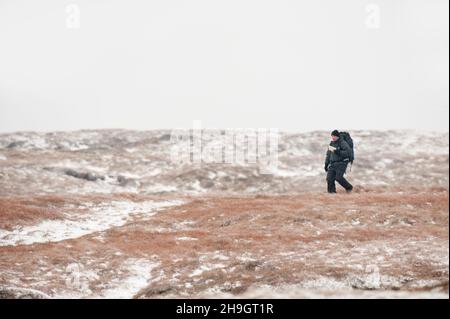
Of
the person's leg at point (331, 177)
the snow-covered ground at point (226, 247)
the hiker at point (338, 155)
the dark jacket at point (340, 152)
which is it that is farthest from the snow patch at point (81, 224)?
the dark jacket at point (340, 152)

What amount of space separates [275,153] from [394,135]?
28.4 meters

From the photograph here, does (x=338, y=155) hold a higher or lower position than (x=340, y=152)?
lower

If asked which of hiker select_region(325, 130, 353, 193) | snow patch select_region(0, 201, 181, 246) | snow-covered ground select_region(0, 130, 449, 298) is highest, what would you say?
hiker select_region(325, 130, 353, 193)

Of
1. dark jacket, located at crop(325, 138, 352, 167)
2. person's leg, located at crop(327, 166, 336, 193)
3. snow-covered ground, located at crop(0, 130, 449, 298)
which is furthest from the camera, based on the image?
person's leg, located at crop(327, 166, 336, 193)

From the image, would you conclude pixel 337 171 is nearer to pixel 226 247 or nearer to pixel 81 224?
pixel 226 247

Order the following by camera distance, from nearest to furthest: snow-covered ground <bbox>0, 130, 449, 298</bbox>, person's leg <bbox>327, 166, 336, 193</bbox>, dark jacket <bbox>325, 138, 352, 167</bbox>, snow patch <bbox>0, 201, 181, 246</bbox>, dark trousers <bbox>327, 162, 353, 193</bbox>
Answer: snow-covered ground <bbox>0, 130, 449, 298</bbox>
snow patch <bbox>0, 201, 181, 246</bbox>
dark jacket <bbox>325, 138, 352, 167</bbox>
dark trousers <bbox>327, 162, 353, 193</bbox>
person's leg <bbox>327, 166, 336, 193</bbox>

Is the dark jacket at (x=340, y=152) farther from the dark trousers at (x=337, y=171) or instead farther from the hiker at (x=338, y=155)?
the dark trousers at (x=337, y=171)

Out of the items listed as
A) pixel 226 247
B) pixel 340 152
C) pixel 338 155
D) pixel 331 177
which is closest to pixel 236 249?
pixel 226 247

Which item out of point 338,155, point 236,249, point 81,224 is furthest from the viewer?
point 338,155

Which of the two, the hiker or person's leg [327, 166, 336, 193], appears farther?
person's leg [327, 166, 336, 193]

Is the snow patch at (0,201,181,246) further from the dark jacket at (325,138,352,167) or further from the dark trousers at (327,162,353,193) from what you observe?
the dark jacket at (325,138,352,167)

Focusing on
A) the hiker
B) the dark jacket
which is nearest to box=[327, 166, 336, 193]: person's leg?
the hiker

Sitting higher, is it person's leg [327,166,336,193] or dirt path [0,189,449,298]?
person's leg [327,166,336,193]

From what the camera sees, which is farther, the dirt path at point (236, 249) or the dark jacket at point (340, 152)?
the dark jacket at point (340, 152)
